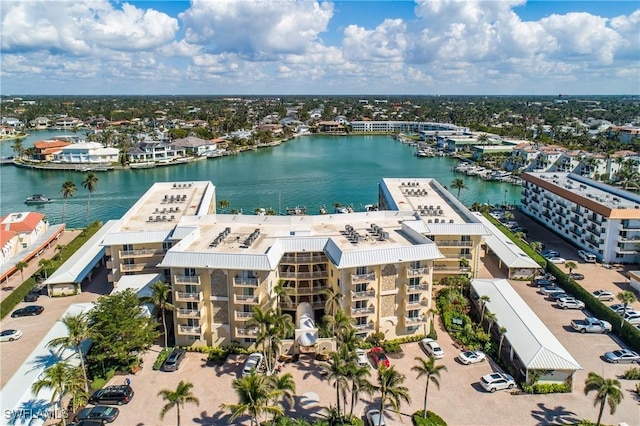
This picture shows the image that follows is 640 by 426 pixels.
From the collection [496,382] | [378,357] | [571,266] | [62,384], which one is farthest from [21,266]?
[571,266]

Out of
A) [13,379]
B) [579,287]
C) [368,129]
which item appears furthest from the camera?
[368,129]

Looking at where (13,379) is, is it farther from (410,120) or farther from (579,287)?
(410,120)

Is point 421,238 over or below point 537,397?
over

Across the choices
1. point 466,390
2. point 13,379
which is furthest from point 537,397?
point 13,379

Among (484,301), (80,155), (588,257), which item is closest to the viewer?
(484,301)

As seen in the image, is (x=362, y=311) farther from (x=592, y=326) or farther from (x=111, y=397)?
(x=592, y=326)

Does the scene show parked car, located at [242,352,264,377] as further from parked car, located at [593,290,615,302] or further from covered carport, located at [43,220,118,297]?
parked car, located at [593,290,615,302]
